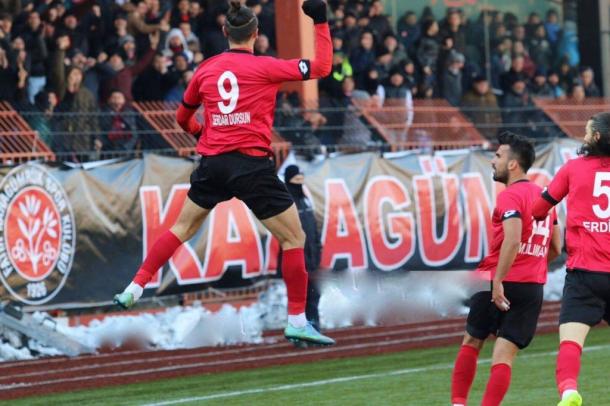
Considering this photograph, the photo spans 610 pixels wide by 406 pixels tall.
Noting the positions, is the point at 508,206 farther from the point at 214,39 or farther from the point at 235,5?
the point at 214,39

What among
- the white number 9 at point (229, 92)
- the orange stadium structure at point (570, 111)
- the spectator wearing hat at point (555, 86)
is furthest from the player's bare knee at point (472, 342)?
the spectator wearing hat at point (555, 86)

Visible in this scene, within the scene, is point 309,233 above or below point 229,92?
below

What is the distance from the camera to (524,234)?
9.34 meters

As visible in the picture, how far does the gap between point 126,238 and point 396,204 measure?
4.03 metres

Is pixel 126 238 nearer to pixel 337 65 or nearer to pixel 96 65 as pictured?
pixel 96 65

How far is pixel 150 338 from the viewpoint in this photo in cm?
1573

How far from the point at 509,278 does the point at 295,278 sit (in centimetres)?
138

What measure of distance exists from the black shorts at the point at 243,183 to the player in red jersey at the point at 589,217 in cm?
158

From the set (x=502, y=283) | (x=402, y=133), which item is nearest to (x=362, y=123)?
(x=402, y=133)

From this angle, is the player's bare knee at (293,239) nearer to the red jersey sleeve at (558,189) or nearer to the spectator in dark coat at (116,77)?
the red jersey sleeve at (558,189)

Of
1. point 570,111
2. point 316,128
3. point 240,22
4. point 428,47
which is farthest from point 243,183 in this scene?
point 428,47

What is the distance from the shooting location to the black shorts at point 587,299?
8.62 meters

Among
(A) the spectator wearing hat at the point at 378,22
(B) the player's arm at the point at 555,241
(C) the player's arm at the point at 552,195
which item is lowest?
(B) the player's arm at the point at 555,241

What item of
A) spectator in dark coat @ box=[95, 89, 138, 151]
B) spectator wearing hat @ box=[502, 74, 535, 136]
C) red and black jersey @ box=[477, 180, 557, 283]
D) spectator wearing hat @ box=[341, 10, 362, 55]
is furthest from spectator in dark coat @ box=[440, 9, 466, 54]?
red and black jersey @ box=[477, 180, 557, 283]
